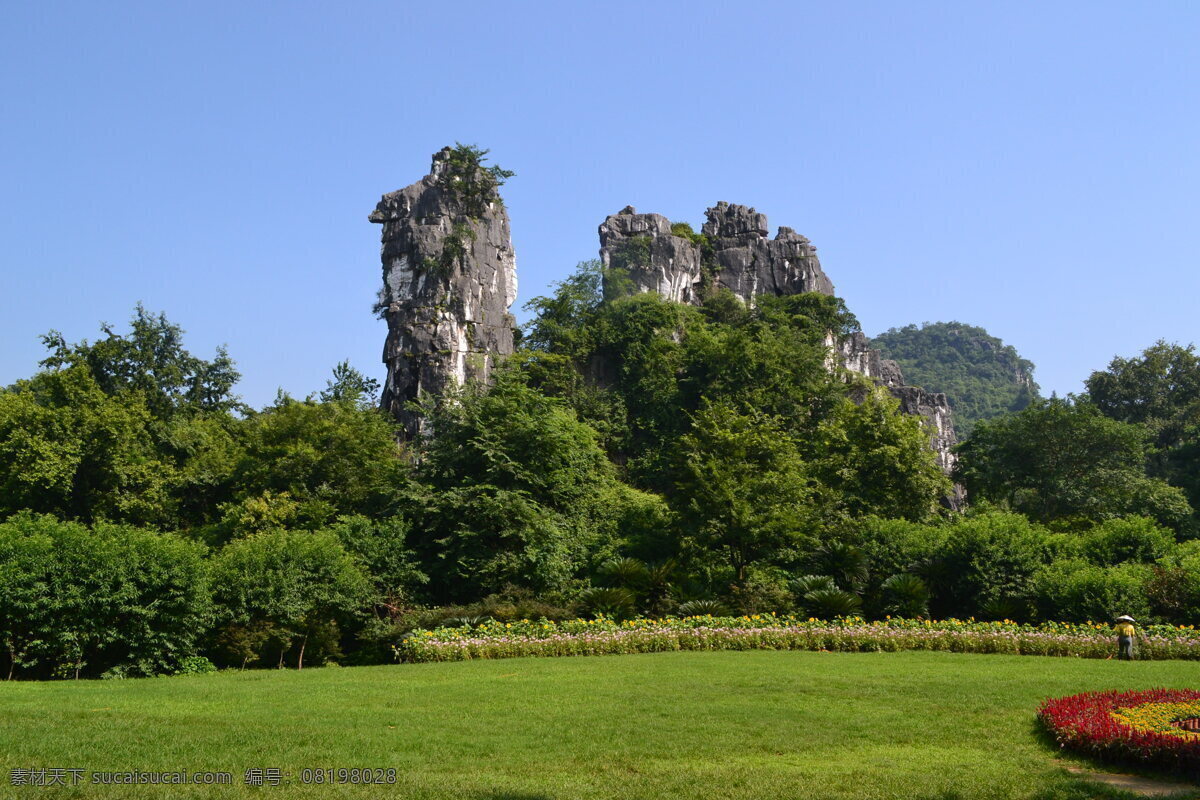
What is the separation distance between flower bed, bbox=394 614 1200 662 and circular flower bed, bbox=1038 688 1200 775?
718cm

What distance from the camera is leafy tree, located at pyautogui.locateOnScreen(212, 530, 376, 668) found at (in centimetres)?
2052

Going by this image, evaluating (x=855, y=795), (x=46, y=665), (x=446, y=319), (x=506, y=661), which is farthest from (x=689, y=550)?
(x=446, y=319)

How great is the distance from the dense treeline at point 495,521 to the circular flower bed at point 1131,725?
10654mm

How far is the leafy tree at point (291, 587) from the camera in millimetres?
20516

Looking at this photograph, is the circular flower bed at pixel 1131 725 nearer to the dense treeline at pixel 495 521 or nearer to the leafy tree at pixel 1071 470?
the dense treeline at pixel 495 521

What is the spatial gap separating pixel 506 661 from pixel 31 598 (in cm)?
823

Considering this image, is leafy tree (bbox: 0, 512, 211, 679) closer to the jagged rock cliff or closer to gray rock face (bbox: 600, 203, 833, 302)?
the jagged rock cliff

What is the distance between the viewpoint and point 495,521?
83.5ft

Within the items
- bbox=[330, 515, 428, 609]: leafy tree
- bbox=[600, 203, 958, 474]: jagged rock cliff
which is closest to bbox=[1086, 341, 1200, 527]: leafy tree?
bbox=[600, 203, 958, 474]: jagged rock cliff

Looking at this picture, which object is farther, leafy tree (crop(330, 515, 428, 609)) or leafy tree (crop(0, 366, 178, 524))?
leafy tree (crop(0, 366, 178, 524))

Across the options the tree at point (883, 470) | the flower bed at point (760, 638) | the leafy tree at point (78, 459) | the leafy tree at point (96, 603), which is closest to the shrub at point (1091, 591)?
the flower bed at point (760, 638)

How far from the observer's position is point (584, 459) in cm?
2966

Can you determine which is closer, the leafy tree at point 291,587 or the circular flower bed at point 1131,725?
the circular flower bed at point 1131,725

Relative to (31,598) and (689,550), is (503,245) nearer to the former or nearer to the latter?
(689,550)
